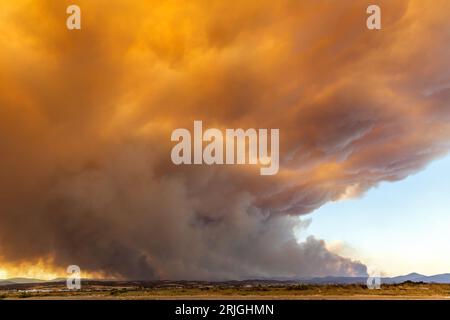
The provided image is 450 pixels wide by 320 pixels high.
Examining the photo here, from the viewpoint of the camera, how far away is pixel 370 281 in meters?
182
